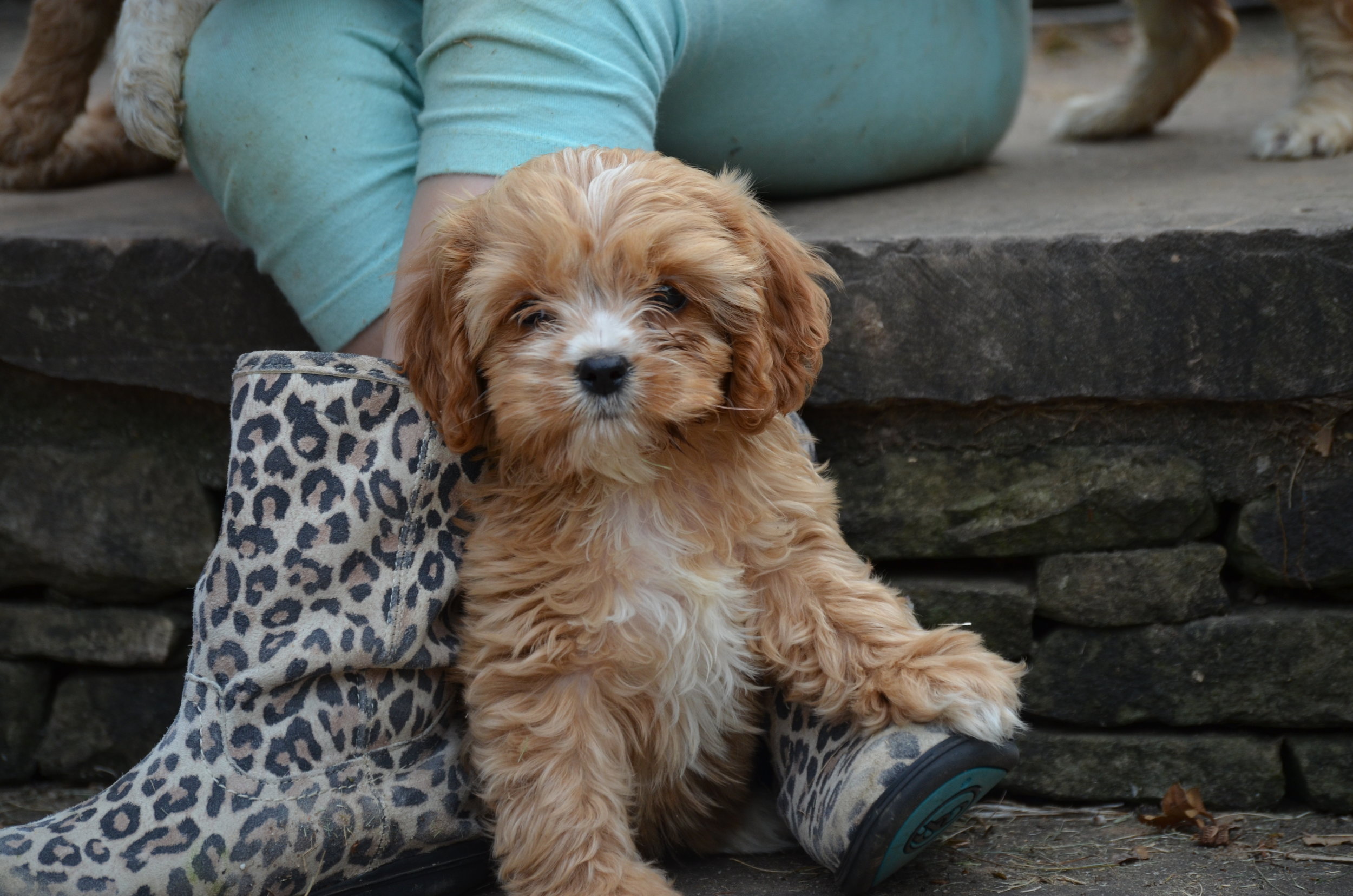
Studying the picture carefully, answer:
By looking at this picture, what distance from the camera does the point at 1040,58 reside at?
590cm

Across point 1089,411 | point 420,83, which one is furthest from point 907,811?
point 420,83

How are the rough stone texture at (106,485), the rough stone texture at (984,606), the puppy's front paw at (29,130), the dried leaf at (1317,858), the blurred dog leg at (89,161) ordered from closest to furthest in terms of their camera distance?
the dried leaf at (1317,858) → the rough stone texture at (984,606) → the rough stone texture at (106,485) → the puppy's front paw at (29,130) → the blurred dog leg at (89,161)

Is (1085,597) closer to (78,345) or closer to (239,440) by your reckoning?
(239,440)

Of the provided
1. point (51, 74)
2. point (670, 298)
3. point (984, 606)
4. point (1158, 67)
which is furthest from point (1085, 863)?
point (51, 74)

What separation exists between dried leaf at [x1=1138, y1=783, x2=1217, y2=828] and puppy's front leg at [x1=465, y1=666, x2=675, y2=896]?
3.96 ft

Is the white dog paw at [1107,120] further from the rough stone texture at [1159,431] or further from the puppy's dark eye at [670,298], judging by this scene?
the puppy's dark eye at [670,298]

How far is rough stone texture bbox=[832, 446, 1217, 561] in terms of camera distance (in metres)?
2.63

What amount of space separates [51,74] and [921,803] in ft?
10.7

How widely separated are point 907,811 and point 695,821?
541mm

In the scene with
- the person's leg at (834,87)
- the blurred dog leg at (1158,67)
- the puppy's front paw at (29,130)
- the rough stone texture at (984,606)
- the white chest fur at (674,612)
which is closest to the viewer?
the white chest fur at (674,612)

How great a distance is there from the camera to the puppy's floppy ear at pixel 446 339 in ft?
6.68

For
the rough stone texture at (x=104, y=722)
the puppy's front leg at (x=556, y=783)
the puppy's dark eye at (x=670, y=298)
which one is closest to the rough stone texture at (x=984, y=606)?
the puppy's front leg at (x=556, y=783)

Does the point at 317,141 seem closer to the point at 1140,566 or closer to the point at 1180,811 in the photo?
the point at 1140,566

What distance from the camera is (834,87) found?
117 inches
